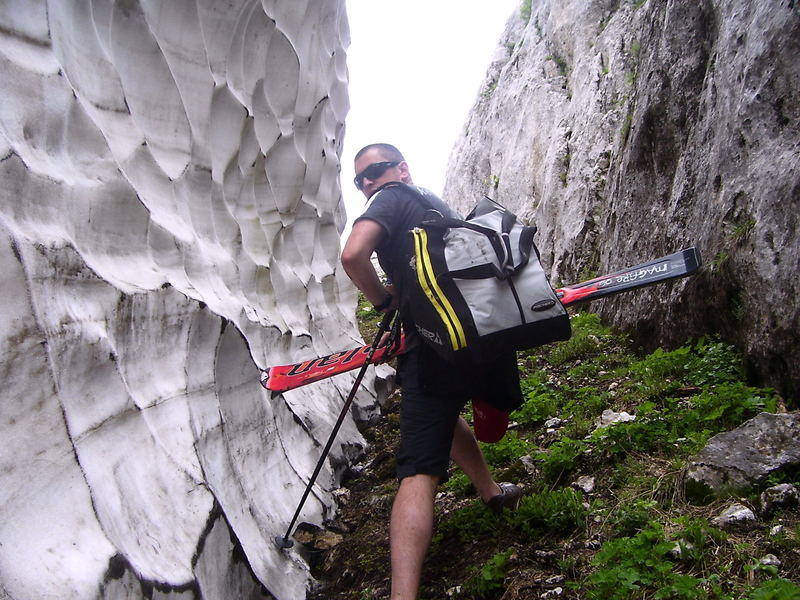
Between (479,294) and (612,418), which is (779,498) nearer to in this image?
(612,418)

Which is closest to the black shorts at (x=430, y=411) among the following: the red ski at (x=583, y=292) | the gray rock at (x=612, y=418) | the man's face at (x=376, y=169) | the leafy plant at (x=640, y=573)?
the red ski at (x=583, y=292)

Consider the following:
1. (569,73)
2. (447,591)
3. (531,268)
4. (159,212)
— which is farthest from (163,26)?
(569,73)

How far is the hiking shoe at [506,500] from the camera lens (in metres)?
Answer: 3.61

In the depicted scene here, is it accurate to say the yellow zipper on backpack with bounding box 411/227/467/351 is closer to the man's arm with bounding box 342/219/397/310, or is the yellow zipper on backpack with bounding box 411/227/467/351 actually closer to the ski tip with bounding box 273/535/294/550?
the man's arm with bounding box 342/219/397/310

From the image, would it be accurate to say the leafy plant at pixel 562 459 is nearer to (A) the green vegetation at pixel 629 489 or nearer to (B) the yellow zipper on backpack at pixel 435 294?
Answer: (A) the green vegetation at pixel 629 489

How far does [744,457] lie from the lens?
10.2 feet

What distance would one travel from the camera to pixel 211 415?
356 centimetres

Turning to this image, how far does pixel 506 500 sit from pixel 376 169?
2370 millimetres

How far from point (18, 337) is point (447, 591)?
97.3 inches

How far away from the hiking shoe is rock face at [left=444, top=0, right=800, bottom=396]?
1945 millimetres

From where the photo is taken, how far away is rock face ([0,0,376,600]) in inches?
92.3

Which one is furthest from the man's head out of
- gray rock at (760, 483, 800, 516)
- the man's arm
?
gray rock at (760, 483, 800, 516)

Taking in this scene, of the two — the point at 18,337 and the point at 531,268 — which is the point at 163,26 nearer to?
the point at 18,337

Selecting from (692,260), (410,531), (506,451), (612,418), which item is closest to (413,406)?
(410,531)
